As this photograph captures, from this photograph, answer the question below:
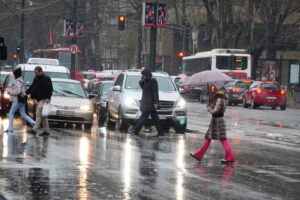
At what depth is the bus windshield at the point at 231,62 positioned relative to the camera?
162 feet

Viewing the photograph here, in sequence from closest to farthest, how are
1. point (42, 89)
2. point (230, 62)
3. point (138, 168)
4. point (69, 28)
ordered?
point (138, 168), point (42, 89), point (69, 28), point (230, 62)

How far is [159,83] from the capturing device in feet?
72.8

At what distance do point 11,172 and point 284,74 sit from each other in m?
74.0

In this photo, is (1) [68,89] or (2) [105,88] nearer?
(1) [68,89]

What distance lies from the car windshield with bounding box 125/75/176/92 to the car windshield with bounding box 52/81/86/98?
1.48m

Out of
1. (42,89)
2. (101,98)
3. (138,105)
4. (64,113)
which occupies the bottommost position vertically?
(64,113)

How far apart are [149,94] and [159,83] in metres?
3.19

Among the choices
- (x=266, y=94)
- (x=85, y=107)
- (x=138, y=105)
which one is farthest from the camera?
(x=266, y=94)

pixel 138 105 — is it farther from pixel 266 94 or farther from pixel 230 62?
pixel 230 62

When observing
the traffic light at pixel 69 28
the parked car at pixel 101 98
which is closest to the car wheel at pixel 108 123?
the parked car at pixel 101 98

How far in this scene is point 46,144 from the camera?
51.2 feet

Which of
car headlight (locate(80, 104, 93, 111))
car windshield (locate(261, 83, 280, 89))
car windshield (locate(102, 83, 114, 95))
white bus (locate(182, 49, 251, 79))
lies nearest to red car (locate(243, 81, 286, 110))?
car windshield (locate(261, 83, 280, 89))

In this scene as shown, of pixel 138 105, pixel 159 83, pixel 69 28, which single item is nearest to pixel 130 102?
pixel 138 105

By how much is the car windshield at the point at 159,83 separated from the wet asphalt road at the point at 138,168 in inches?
98.2
